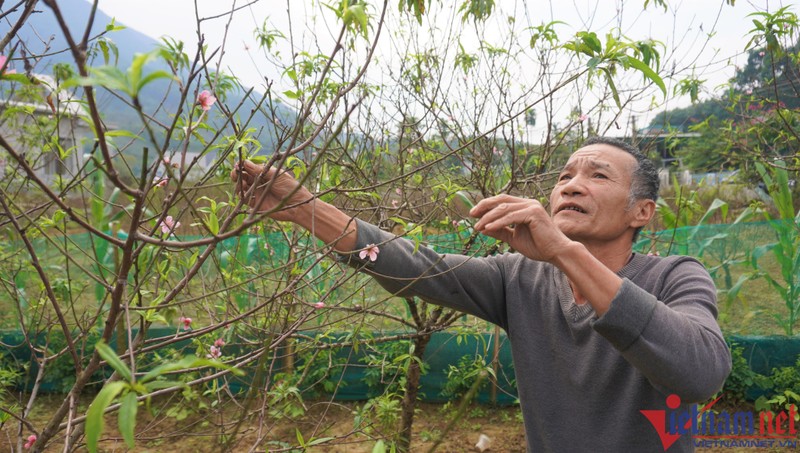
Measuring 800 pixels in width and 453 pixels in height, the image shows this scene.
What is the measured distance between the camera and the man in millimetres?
1204

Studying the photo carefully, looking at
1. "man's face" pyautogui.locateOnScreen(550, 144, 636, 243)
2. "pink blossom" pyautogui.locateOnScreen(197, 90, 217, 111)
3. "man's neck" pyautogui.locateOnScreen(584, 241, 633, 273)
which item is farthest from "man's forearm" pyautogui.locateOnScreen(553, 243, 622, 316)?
"pink blossom" pyautogui.locateOnScreen(197, 90, 217, 111)

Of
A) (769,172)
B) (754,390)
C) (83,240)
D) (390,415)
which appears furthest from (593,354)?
(83,240)

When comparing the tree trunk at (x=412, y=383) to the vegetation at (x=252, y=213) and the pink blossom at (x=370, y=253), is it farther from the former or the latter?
the pink blossom at (x=370, y=253)

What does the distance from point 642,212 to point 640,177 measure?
105 mm

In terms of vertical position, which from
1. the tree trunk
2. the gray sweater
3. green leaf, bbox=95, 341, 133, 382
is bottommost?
the tree trunk

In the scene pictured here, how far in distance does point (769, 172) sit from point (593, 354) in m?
4.06

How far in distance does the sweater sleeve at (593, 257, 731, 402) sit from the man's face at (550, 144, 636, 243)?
1.45ft

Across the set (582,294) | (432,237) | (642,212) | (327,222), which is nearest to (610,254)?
(642,212)

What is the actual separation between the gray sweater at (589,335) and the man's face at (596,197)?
130mm

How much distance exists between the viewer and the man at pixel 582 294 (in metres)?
1.20

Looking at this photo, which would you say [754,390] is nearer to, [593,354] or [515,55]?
[515,55]

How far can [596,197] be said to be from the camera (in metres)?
1.67

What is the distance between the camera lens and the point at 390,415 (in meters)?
2.86

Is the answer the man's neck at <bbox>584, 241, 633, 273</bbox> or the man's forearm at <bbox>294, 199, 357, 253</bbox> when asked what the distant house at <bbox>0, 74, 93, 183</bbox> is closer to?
the man's forearm at <bbox>294, 199, 357, 253</bbox>
